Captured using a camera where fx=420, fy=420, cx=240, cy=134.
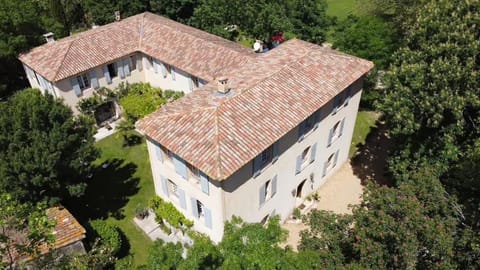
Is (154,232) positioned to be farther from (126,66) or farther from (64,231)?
(126,66)

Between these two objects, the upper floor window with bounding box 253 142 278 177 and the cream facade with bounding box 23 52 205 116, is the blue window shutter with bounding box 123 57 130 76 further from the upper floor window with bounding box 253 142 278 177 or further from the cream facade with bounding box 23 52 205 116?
the upper floor window with bounding box 253 142 278 177

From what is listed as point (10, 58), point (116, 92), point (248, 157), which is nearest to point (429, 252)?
point (248, 157)

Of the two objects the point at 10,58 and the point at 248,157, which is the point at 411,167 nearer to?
the point at 248,157

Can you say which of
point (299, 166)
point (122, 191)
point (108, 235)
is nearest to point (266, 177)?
point (299, 166)

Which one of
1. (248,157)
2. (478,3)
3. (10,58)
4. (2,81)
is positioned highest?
(478,3)

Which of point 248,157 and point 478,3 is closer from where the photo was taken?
point 248,157
